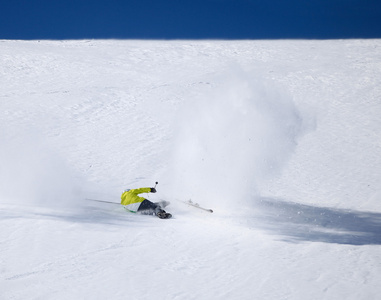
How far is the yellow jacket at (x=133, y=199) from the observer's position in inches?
481

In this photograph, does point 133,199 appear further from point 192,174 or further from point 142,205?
point 192,174

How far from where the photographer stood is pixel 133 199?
1228cm

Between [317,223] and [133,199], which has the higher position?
[317,223]

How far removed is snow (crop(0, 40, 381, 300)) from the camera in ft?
27.1

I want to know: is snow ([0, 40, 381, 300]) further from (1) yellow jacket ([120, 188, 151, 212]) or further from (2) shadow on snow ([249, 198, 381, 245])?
(1) yellow jacket ([120, 188, 151, 212])

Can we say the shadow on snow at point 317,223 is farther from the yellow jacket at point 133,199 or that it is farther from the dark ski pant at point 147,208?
the yellow jacket at point 133,199

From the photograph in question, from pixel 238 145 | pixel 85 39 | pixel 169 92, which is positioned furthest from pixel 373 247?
pixel 85 39

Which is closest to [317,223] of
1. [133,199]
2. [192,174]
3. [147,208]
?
[147,208]

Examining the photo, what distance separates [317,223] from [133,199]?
4.87 meters

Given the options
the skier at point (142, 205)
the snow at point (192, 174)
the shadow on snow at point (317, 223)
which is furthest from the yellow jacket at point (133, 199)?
the shadow on snow at point (317, 223)

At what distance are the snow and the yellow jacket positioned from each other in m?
0.43

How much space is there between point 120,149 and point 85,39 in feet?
82.0

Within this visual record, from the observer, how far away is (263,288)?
308 inches

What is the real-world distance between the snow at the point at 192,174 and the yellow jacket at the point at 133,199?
0.43 metres
